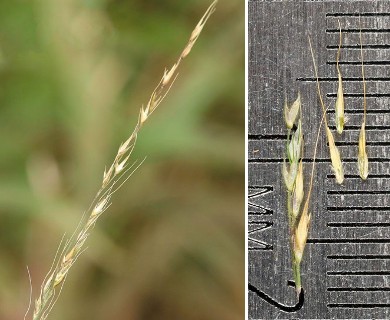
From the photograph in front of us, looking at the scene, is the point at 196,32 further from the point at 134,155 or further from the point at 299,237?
the point at 299,237

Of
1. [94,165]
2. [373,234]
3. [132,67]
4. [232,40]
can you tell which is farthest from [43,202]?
[373,234]

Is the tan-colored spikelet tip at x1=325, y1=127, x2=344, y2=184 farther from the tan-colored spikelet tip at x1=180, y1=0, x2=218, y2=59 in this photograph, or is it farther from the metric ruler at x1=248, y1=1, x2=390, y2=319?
the tan-colored spikelet tip at x1=180, y1=0, x2=218, y2=59

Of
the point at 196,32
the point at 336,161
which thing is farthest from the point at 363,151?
the point at 196,32

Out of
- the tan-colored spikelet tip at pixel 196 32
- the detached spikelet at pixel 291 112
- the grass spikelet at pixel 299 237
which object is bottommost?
the grass spikelet at pixel 299 237

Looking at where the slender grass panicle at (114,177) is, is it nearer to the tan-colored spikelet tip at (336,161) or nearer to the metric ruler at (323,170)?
the metric ruler at (323,170)

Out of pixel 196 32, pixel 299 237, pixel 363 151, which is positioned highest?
pixel 196 32

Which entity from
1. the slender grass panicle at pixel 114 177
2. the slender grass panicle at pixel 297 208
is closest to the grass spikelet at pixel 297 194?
the slender grass panicle at pixel 297 208

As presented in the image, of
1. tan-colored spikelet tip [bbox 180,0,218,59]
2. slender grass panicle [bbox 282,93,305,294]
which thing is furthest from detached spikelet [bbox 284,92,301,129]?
tan-colored spikelet tip [bbox 180,0,218,59]
